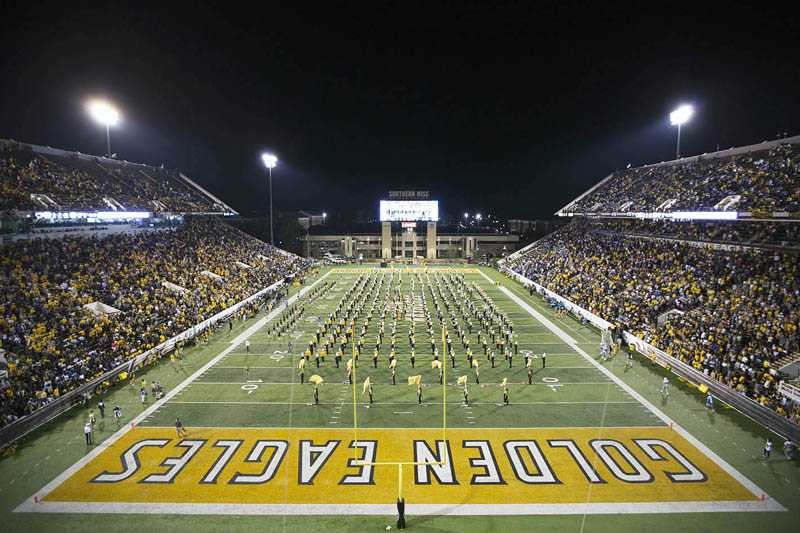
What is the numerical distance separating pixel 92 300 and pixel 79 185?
13.4 m

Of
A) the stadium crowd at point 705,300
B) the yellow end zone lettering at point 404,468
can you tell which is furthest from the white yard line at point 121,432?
the stadium crowd at point 705,300

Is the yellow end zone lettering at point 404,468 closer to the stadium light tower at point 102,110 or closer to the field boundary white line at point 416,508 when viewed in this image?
the field boundary white line at point 416,508

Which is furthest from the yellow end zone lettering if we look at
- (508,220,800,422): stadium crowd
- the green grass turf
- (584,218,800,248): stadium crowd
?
(584,218,800,248): stadium crowd

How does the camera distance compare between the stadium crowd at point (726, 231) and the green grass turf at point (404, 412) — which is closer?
the green grass turf at point (404, 412)

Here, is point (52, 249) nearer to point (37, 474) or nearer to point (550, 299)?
point (37, 474)

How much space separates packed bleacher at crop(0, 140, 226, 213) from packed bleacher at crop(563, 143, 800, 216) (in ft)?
121

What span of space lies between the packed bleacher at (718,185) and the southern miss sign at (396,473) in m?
17.0

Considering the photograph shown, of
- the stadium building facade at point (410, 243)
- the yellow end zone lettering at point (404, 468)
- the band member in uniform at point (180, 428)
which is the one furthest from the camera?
the stadium building facade at point (410, 243)

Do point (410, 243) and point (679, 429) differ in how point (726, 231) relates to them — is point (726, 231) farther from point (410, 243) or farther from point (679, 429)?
point (410, 243)

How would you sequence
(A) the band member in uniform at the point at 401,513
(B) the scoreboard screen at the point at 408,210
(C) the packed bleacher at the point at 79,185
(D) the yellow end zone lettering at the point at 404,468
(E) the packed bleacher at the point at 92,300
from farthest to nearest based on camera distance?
(B) the scoreboard screen at the point at 408,210 → (C) the packed bleacher at the point at 79,185 → (E) the packed bleacher at the point at 92,300 → (D) the yellow end zone lettering at the point at 404,468 → (A) the band member in uniform at the point at 401,513

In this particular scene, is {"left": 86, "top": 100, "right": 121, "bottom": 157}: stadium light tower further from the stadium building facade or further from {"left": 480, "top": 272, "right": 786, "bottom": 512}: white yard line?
{"left": 480, "top": 272, "right": 786, "bottom": 512}: white yard line

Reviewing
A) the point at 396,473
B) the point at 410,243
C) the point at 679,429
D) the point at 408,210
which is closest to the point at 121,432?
the point at 396,473

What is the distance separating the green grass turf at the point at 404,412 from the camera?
30.9ft

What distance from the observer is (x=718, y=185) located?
28641mm
